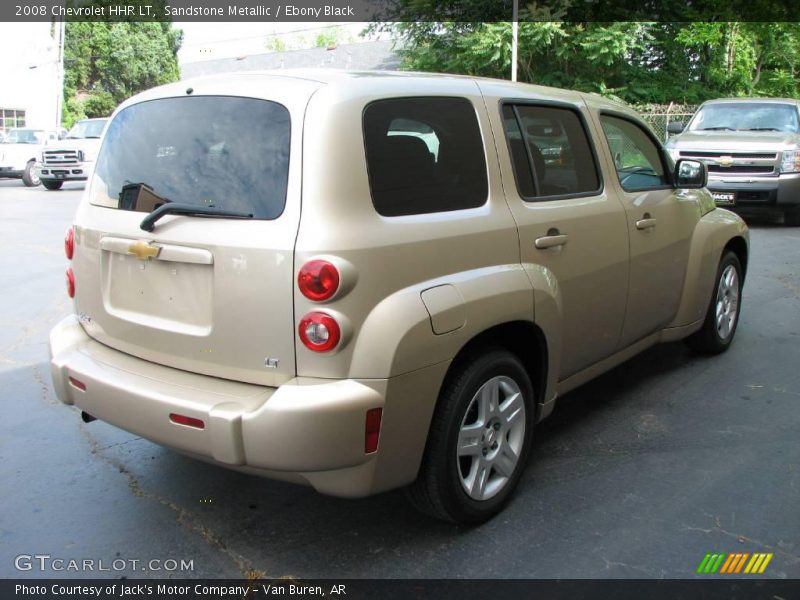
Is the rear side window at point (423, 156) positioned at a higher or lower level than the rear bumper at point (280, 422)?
higher

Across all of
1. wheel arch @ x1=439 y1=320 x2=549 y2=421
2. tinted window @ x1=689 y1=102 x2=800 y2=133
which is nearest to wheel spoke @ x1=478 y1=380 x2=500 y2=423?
wheel arch @ x1=439 y1=320 x2=549 y2=421

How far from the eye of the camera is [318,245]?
8.80 ft

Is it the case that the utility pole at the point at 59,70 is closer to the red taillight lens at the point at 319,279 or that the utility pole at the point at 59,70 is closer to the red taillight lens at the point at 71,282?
the red taillight lens at the point at 71,282

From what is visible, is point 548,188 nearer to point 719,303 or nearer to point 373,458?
point 373,458

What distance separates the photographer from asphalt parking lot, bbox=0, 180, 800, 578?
306cm

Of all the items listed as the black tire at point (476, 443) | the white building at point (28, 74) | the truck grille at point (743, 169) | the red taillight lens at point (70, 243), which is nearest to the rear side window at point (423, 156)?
the black tire at point (476, 443)

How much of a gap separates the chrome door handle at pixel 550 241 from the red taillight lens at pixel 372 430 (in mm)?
1200

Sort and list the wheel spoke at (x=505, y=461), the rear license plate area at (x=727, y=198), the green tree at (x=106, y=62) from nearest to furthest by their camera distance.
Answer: the wheel spoke at (x=505, y=461)
the rear license plate area at (x=727, y=198)
the green tree at (x=106, y=62)

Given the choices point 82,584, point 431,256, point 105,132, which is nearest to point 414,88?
point 431,256

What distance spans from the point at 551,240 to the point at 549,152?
1.66 feet

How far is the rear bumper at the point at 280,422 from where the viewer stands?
2.66m

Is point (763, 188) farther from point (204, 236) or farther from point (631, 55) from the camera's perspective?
point (631, 55)
